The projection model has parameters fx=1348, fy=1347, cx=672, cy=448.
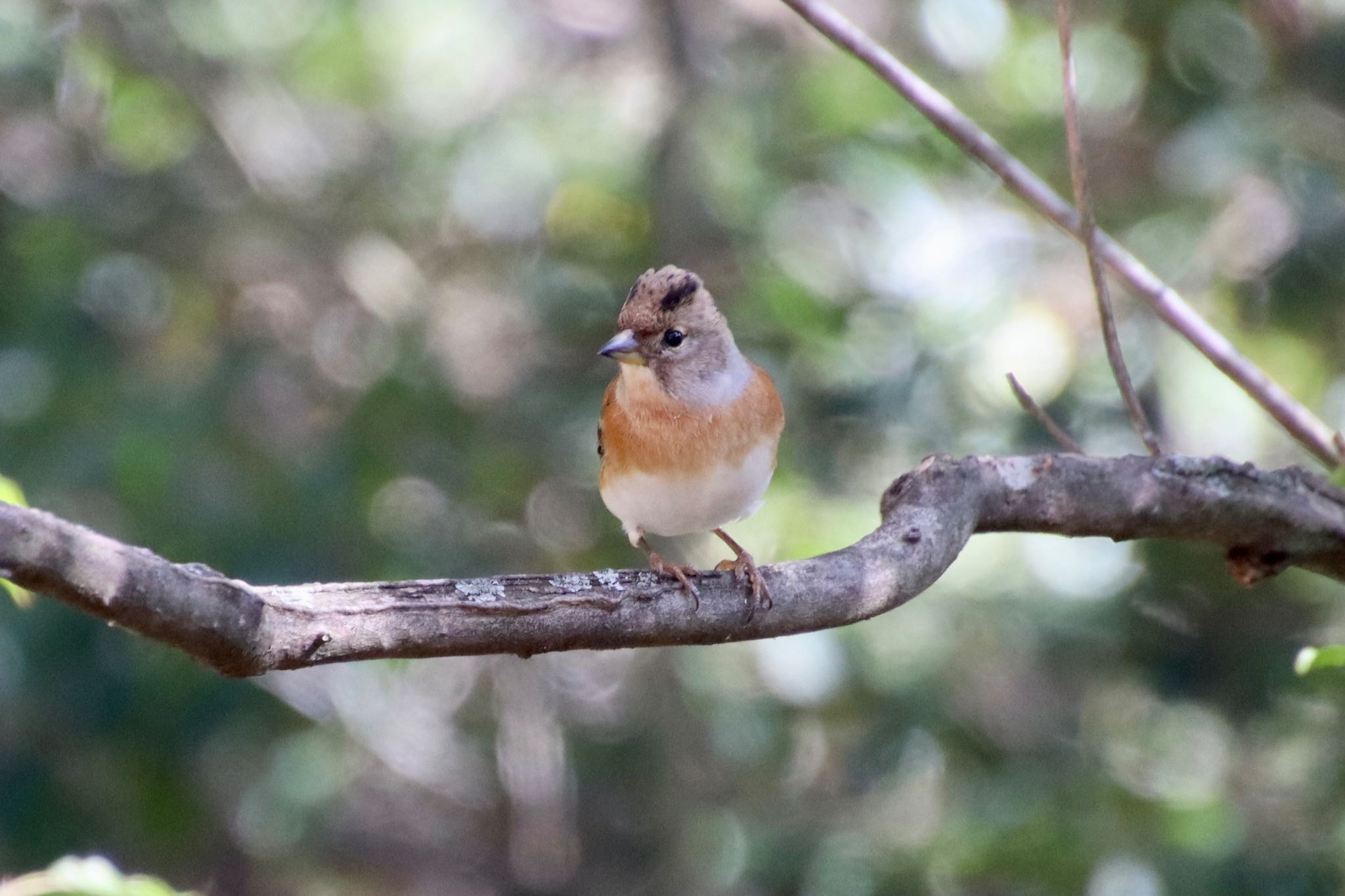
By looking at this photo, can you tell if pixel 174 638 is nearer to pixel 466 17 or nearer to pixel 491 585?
pixel 491 585

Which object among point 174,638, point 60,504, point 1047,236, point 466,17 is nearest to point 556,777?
point 60,504

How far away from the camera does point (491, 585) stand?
1954 millimetres

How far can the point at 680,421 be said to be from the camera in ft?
10.5

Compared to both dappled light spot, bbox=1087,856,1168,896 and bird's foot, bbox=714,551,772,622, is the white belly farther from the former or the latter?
dappled light spot, bbox=1087,856,1168,896

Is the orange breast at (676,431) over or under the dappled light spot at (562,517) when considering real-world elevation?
under

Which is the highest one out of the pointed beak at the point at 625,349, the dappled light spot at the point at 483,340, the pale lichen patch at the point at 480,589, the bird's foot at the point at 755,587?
the dappled light spot at the point at 483,340

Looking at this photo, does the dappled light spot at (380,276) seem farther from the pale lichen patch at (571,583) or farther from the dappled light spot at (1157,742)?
the pale lichen patch at (571,583)

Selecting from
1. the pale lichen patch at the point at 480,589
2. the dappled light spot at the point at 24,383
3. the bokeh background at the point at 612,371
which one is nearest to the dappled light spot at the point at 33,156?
the bokeh background at the point at 612,371

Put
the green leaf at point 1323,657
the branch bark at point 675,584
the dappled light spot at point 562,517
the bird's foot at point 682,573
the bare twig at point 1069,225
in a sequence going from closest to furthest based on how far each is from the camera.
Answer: the branch bark at point 675,584 → the green leaf at point 1323,657 → the bird's foot at point 682,573 → the bare twig at point 1069,225 → the dappled light spot at point 562,517

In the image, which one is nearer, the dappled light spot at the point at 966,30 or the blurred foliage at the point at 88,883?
the blurred foliage at the point at 88,883

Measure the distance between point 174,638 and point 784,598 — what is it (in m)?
1.01

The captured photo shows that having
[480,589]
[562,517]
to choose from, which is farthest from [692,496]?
[562,517]

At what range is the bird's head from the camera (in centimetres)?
331

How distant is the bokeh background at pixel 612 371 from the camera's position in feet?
15.1
